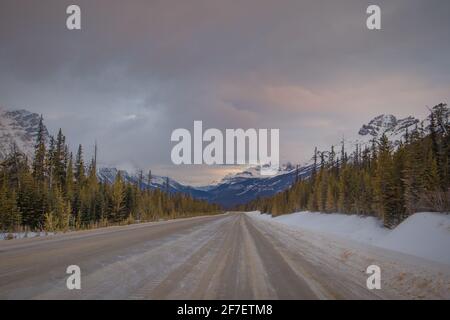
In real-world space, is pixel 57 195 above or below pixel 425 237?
above

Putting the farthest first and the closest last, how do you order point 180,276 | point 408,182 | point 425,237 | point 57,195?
point 57,195
point 408,182
point 425,237
point 180,276

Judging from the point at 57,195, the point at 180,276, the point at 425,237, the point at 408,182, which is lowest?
the point at 425,237

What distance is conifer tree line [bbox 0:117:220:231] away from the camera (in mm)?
33406

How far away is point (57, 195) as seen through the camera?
37.8 m

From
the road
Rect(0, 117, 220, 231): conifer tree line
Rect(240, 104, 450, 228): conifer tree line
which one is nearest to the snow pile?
Rect(240, 104, 450, 228): conifer tree line

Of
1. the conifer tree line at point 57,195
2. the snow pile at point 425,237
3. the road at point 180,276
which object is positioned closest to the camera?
the road at point 180,276

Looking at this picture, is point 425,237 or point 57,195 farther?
point 57,195

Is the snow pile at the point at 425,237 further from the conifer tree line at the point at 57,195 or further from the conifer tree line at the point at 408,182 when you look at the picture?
the conifer tree line at the point at 57,195

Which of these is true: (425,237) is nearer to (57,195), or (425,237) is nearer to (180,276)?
(180,276)

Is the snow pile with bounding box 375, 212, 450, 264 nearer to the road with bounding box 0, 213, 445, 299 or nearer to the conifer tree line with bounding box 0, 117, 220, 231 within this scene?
the road with bounding box 0, 213, 445, 299

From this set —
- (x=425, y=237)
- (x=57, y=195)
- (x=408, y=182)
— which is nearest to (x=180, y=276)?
(x=425, y=237)

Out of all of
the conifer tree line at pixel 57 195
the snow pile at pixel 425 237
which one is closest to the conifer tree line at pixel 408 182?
the snow pile at pixel 425 237

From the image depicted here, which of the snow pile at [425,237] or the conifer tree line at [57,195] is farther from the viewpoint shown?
the conifer tree line at [57,195]

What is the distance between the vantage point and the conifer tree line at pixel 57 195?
1315 inches
